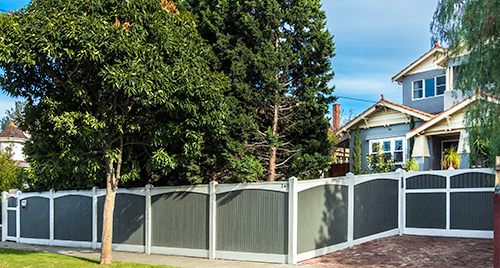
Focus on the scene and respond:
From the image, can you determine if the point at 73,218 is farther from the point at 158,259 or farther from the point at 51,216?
the point at 158,259

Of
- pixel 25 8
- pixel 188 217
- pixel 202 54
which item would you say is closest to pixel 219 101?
pixel 202 54

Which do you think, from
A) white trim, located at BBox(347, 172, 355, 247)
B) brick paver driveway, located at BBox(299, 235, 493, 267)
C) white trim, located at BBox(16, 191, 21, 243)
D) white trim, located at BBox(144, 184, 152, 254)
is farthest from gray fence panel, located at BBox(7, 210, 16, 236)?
white trim, located at BBox(347, 172, 355, 247)

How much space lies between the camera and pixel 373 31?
798 inches

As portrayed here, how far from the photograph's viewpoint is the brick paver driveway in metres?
10.9

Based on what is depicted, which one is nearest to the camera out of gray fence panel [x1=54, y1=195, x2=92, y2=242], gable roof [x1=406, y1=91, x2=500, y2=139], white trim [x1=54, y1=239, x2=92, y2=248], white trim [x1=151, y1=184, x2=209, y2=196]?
white trim [x1=151, y1=184, x2=209, y2=196]

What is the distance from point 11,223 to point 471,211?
18.2 meters

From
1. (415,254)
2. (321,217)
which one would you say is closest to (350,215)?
(321,217)

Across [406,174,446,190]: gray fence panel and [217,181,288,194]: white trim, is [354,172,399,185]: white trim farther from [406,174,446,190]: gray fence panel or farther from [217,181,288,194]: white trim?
[217,181,288,194]: white trim

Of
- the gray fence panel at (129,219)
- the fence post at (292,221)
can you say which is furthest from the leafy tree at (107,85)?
the fence post at (292,221)

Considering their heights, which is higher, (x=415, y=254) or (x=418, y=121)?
(x=418, y=121)

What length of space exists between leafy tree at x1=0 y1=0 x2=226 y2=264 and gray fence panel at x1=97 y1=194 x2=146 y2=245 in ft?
6.43

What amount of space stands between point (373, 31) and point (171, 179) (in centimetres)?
1081

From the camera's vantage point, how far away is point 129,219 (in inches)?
613

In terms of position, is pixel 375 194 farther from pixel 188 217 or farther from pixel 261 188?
pixel 188 217
